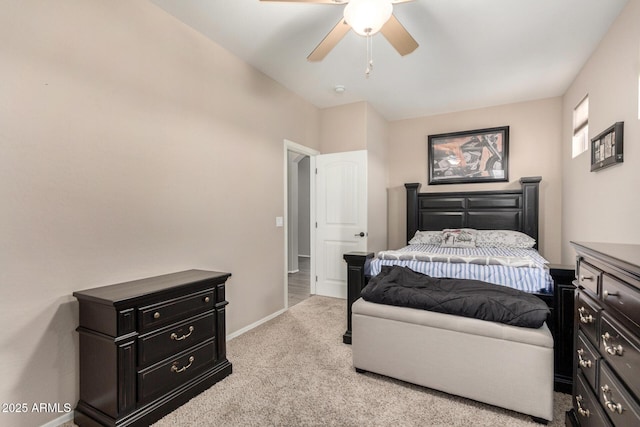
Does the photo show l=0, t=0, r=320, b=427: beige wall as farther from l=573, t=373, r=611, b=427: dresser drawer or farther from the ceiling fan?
l=573, t=373, r=611, b=427: dresser drawer

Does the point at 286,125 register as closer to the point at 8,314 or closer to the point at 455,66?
the point at 455,66

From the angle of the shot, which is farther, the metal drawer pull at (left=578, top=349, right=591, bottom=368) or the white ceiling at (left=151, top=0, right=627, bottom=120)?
the white ceiling at (left=151, top=0, right=627, bottom=120)

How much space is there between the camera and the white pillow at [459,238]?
12.9ft

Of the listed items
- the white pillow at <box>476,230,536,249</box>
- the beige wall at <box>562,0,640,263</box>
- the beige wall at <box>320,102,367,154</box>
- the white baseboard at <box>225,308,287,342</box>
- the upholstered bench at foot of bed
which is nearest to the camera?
the upholstered bench at foot of bed

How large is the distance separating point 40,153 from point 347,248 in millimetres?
3300

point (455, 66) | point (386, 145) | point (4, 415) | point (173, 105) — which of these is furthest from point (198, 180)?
point (386, 145)

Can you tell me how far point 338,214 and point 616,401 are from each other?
Answer: 11.0 ft

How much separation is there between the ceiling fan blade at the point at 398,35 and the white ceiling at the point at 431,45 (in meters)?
0.34

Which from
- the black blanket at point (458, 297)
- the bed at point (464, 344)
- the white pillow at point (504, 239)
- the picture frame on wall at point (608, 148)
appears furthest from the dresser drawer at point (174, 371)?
the white pillow at point (504, 239)

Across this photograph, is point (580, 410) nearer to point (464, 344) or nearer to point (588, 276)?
point (464, 344)

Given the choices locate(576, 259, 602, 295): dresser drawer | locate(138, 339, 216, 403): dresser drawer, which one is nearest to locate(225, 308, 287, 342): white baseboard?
locate(138, 339, 216, 403): dresser drawer

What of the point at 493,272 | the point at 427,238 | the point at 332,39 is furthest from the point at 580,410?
the point at 427,238

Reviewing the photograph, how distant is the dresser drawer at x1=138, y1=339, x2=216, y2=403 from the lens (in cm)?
175

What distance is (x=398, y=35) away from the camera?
2.03 meters
